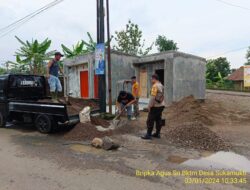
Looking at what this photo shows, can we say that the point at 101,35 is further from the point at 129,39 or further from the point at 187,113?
the point at 129,39

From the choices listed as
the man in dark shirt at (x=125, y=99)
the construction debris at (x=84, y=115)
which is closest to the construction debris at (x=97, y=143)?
the construction debris at (x=84, y=115)

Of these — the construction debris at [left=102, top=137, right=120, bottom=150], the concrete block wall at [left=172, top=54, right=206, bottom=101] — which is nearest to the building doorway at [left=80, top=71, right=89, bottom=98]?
the concrete block wall at [left=172, top=54, right=206, bottom=101]

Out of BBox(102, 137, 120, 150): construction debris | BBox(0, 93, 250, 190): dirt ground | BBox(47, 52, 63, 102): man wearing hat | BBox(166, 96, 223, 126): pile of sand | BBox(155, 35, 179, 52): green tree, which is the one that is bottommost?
BBox(0, 93, 250, 190): dirt ground

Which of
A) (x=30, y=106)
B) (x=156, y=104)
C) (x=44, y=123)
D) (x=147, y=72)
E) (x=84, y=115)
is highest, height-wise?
(x=147, y=72)

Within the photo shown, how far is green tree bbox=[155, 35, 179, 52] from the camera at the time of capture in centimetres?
4486

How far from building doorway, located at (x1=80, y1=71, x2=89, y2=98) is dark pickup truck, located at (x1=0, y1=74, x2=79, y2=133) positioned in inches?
258

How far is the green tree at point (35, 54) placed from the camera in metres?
18.5

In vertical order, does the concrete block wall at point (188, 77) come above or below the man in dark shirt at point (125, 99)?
above

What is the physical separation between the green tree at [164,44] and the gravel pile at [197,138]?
39.7 meters

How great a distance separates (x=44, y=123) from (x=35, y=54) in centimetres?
1285

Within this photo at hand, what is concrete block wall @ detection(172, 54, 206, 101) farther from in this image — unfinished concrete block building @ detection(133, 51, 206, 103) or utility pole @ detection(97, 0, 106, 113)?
utility pole @ detection(97, 0, 106, 113)

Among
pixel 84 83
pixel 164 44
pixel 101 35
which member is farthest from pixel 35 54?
pixel 164 44

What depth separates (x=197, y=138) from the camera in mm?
6164

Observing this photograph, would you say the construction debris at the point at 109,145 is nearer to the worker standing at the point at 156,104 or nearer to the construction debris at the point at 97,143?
the construction debris at the point at 97,143
